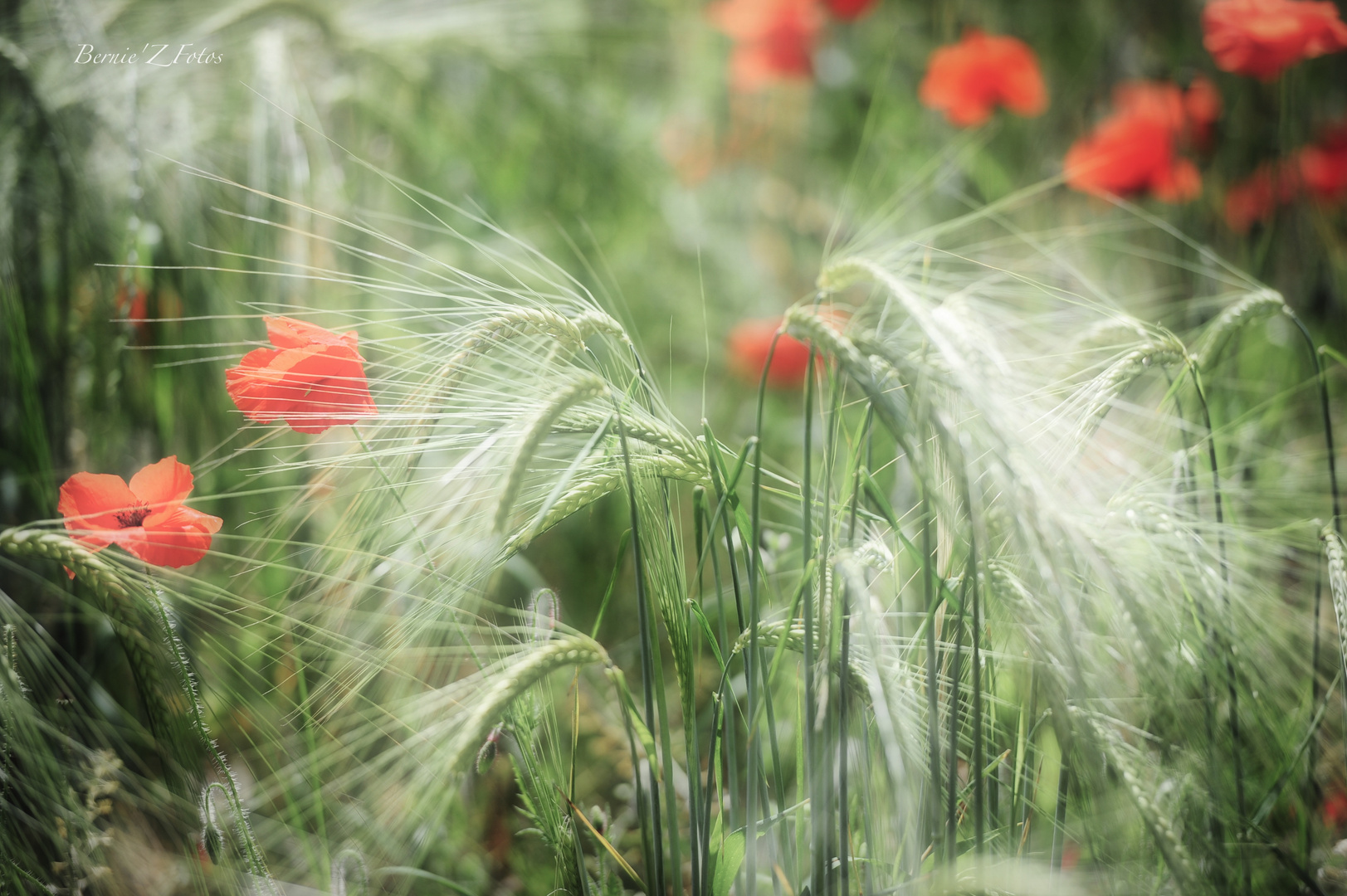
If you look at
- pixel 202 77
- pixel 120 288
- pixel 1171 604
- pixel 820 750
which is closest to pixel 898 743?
pixel 820 750

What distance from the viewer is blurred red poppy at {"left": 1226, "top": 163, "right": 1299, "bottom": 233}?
89cm

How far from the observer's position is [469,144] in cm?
113

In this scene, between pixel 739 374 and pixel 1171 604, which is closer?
pixel 1171 604

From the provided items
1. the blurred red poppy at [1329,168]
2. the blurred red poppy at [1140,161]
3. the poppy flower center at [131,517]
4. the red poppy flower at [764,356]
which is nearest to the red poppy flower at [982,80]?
the blurred red poppy at [1140,161]

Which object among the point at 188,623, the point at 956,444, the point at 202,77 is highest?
the point at 202,77

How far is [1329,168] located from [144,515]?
5.19 feet

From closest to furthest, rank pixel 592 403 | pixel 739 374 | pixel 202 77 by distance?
pixel 592 403 → pixel 202 77 → pixel 739 374

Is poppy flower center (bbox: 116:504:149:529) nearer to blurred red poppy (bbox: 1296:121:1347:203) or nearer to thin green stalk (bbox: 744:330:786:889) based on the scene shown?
thin green stalk (bbox: 744:330:786:889)

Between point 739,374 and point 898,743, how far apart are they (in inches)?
31.3

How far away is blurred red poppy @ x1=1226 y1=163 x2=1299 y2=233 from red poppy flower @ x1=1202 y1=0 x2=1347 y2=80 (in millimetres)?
152

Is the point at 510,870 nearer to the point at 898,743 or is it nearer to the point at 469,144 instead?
the point at 898,743
